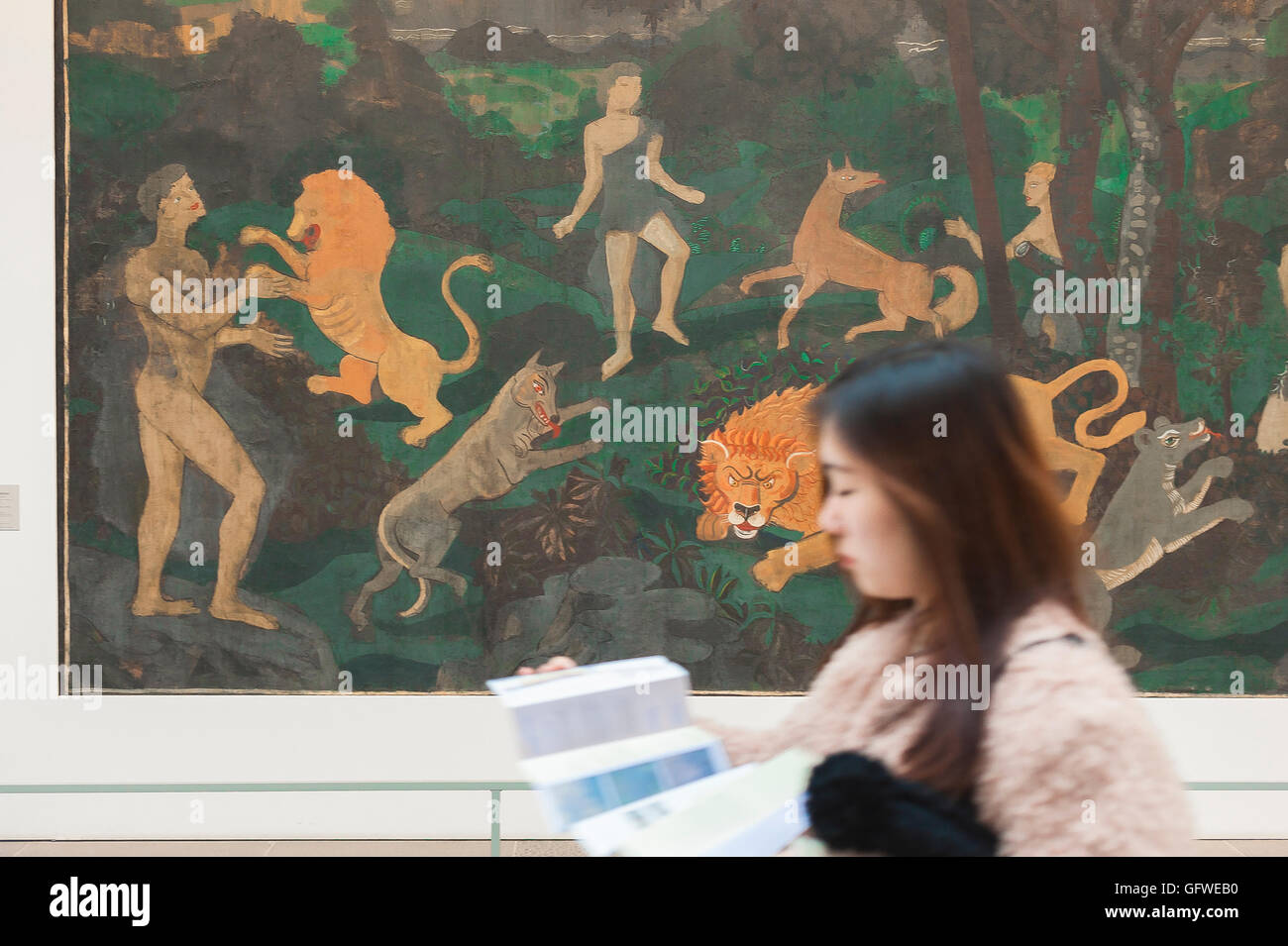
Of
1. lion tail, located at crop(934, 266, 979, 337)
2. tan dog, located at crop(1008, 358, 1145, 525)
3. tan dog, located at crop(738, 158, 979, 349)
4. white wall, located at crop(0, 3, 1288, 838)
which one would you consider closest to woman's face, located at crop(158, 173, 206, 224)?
white wall, located at crop(0, 3, 1288, 838)

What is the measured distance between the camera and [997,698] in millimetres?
1162

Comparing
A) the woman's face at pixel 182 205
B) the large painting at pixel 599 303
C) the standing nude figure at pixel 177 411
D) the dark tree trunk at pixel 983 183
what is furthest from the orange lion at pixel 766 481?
the woman's face at pixel 182 205

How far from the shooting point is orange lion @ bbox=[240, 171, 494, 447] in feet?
15.6

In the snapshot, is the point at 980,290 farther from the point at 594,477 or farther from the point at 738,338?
the point at 594,477

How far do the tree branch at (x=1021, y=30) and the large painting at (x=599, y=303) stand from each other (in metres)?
0.01

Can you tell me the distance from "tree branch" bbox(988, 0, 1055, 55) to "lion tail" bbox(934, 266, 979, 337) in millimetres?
1230

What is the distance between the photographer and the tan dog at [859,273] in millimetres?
4719

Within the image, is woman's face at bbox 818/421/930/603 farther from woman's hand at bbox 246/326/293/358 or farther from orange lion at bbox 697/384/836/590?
woman's hand at bbox 246/326/293/358

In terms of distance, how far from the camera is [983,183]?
186 inches

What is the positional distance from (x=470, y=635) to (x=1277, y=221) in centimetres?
476

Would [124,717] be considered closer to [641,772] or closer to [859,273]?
[641,772]

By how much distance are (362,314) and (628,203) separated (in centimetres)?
152

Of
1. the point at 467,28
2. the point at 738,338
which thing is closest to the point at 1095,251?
the point at 738,338

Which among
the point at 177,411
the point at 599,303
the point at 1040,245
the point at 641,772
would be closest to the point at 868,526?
the point at 641,772
